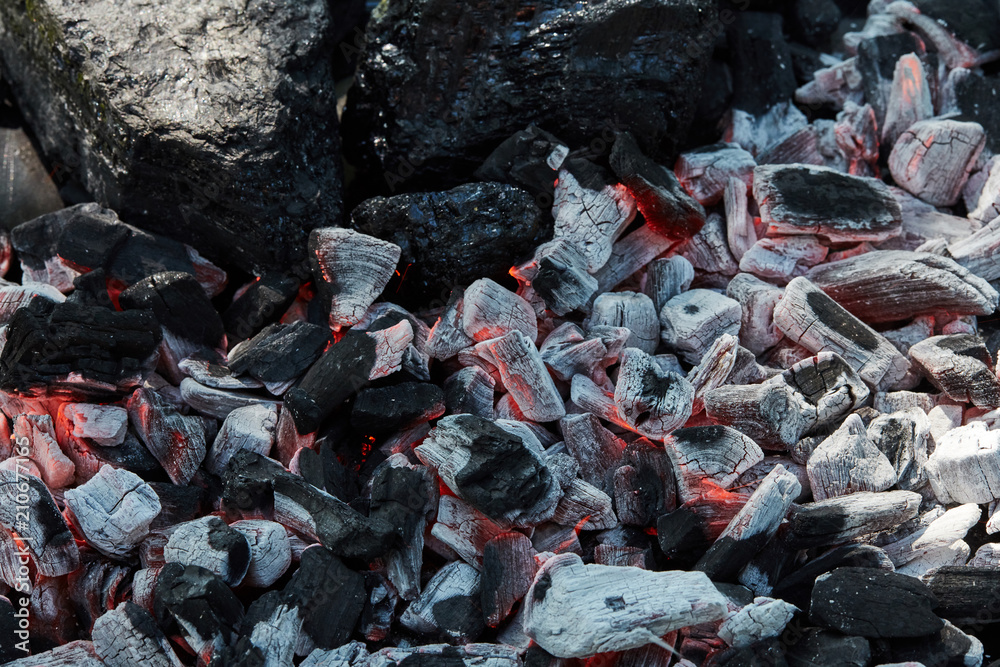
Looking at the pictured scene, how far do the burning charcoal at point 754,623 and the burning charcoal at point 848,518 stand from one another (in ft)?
0.77

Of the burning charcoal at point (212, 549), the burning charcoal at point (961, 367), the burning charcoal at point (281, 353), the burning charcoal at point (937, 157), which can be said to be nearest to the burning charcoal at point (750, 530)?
the burning charcoal at point (961, 367)

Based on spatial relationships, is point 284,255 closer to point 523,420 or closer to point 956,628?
point 523,420

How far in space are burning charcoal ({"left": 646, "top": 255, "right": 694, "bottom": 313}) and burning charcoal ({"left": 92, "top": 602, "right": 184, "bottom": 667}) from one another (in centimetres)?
149

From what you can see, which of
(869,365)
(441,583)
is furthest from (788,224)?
(441,583)

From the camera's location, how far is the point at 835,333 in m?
1.99

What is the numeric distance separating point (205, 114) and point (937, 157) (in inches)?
88.2

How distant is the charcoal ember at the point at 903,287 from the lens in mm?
2039

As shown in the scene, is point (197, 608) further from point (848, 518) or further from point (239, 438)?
point (848, 518)

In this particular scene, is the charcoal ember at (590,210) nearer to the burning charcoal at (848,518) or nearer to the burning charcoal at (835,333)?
the burning charcoal at (835,333)

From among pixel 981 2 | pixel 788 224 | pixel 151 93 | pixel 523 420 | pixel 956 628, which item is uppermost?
pixel 151 93

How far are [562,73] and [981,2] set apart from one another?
183cm

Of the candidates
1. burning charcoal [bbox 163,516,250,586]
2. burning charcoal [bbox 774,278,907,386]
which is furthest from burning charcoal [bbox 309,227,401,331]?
burning charcoal [bbox 774,278,907,386]

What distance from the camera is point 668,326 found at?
208 cm

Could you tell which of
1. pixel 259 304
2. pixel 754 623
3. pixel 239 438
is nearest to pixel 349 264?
pixel 259 304
